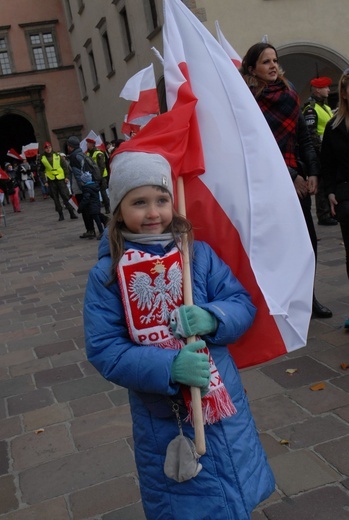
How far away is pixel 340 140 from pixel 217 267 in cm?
240

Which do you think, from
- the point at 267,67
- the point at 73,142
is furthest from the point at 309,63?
the point at 267,67

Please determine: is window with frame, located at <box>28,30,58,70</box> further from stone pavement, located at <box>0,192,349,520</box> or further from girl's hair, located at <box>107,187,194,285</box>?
girl's hair, located at <box>107,187,194,285</box>

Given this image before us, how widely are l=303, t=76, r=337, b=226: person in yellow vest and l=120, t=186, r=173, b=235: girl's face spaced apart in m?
5.89

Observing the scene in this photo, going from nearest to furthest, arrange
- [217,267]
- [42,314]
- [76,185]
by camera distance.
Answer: [217,267] → [42,314] → [76,185]

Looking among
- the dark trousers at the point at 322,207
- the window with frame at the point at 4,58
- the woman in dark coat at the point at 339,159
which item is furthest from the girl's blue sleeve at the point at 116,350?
the window with frame at the point at 4,58

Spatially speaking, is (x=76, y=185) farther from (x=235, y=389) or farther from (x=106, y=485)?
(x=235, y=389)

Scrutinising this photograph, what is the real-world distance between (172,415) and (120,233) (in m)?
0.59

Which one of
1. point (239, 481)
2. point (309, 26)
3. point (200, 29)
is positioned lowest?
point (239, 481)

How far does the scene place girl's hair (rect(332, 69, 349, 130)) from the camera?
387 cm

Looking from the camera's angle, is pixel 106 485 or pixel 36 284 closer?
pixel 106 485

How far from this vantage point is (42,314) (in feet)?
21.0

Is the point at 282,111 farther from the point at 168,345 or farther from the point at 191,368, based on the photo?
the point at 191,368

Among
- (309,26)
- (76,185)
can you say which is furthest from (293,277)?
(309,26)

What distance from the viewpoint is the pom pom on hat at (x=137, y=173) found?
189 cm
